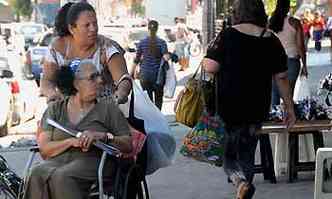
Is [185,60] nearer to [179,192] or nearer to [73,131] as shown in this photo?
[179,192]

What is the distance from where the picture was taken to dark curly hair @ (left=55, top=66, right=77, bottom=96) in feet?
18.5

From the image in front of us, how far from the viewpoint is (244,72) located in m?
6.25

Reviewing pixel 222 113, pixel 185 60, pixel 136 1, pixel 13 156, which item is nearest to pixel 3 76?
pixel 13 156

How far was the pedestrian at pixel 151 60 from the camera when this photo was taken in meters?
13.2

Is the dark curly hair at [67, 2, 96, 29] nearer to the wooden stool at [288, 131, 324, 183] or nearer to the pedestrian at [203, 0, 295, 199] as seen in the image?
the pedestrian at [203, 0, 295, 199]

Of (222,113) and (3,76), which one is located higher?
(222,113)

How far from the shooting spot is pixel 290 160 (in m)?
8.14

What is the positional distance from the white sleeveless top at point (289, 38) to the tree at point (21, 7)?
4691cm

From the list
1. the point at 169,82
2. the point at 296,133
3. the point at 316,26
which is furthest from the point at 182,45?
the point at 296,133

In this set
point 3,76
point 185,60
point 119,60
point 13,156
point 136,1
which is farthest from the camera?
point 136,1

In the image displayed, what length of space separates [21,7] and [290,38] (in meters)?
48.3

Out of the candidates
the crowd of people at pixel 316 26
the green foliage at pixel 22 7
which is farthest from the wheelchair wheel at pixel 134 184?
the green foliage at pixel 22 7

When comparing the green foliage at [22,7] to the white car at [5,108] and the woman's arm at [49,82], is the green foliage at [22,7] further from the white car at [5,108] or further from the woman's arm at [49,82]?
the woman's arm at [49,82]

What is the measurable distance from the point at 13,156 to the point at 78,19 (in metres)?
5.46
